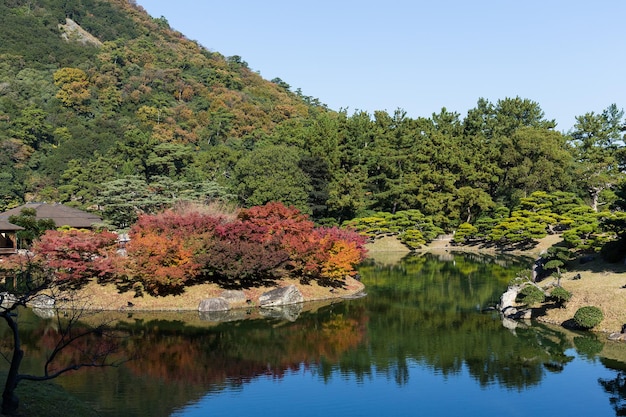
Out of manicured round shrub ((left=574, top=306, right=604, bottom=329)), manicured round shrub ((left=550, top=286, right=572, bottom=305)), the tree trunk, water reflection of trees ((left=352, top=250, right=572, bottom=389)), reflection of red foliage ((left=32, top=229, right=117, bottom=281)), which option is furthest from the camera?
reflection of red foliage ((left=32, top=229, right=117, bottom=281))

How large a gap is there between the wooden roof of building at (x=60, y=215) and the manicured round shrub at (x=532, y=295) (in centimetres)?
3005

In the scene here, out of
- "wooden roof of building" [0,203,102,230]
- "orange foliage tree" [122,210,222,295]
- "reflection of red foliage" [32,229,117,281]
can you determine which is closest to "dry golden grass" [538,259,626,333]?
"orange foliage tree" [122,210,222,295]

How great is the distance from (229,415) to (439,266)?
30843 millimetres

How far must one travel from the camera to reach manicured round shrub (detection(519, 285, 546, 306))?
2425 centimetres

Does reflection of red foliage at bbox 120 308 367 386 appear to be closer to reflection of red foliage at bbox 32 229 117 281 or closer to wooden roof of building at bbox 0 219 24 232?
reflection of red foliage at bbox 32 229 117 281

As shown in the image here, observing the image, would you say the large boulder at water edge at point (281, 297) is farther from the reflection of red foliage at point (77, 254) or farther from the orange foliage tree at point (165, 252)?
the reflection of red foliage at point (77, 254)

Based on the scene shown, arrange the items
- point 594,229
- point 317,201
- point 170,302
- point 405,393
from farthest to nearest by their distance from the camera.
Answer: point 317,201 → point 594,229 → point 170,302 → point 405,393

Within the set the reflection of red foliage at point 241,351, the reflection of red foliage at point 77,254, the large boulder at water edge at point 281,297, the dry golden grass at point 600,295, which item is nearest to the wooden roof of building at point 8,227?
the reflection of red foliage at point 77,254

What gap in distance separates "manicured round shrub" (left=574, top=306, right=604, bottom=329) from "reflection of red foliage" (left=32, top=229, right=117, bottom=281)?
2097 centimetres

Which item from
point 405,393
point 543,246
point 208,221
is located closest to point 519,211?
point 543,246

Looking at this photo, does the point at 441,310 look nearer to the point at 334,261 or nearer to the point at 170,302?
the point at 334,261

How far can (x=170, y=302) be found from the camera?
2739 cm

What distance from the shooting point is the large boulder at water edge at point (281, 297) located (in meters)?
28.0

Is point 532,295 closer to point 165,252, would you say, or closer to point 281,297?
point 281,297
